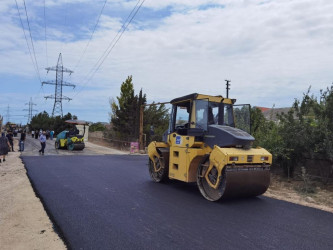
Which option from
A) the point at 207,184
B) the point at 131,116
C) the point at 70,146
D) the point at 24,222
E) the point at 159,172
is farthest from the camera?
the point at 131,116

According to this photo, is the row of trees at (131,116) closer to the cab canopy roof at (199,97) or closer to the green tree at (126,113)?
the green tree at (126,113)

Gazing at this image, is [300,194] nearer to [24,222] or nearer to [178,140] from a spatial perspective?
[178,140]

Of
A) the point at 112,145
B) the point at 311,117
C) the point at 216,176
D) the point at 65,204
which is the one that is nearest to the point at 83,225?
the point at 65,204

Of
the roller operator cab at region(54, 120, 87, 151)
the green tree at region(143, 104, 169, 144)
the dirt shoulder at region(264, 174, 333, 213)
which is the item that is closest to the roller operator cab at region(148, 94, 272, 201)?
the dirt shoulder at region(264, 174, 333, 213)

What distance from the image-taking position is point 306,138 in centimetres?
945

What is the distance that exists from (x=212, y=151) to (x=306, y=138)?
4112 mm

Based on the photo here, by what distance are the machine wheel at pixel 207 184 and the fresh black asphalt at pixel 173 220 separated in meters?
0.19

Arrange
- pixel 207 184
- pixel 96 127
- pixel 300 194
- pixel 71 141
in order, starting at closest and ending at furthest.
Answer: pixel 207 184 < pixel 300 194 < pixel 71 141 < pixel 96 127

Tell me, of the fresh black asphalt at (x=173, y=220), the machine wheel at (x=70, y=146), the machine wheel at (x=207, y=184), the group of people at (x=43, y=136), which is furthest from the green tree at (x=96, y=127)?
the machine wheel at (x=207, y=184)

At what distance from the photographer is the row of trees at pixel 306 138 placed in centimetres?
918

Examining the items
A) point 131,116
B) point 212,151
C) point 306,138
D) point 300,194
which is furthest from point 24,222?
point 131,116

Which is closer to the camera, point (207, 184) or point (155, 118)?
point (207, 184)

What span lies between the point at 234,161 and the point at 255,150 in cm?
90

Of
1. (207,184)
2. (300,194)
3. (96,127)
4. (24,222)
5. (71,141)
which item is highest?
(96,127)
